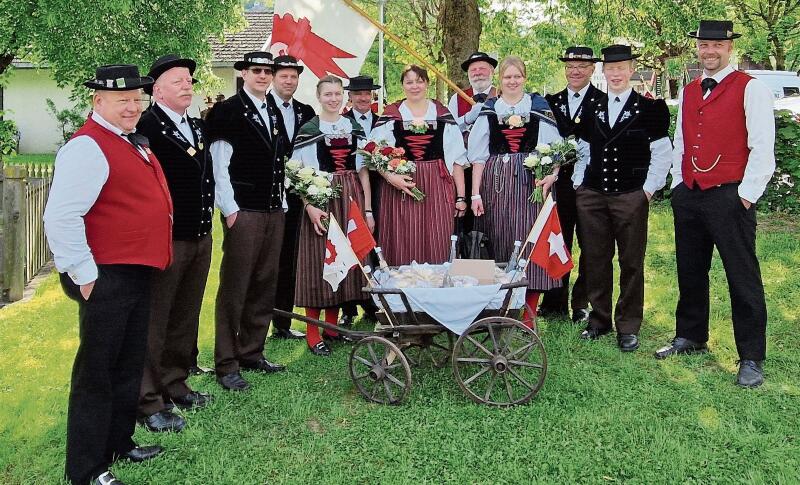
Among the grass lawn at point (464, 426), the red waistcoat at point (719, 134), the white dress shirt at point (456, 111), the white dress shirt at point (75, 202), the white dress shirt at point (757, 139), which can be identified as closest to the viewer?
the white dress shirt at point (75, 202)

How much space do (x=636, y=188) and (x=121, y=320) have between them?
385 cm

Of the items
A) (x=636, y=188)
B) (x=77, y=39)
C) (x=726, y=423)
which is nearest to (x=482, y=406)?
(x=726, y=423)

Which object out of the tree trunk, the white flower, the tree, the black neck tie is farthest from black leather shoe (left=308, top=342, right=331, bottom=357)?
the tree

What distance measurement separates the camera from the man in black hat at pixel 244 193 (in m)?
4.91

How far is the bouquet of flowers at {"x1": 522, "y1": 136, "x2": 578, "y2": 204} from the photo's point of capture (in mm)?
5676

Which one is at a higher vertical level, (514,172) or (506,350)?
(514,172)

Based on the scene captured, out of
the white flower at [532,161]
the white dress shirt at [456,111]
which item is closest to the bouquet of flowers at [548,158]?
the white flower at [532,161]

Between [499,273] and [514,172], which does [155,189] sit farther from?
[514,172]

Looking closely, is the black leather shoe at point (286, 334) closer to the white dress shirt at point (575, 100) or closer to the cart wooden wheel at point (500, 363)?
the cart wooden wheel at point (500, 363)

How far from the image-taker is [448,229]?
19.3ft

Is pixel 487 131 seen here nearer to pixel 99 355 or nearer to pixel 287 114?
pixel 287 114

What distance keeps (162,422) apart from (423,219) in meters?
2.47

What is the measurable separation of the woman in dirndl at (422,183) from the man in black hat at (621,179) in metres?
1.02

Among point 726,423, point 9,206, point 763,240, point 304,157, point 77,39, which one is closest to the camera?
point 726,423
